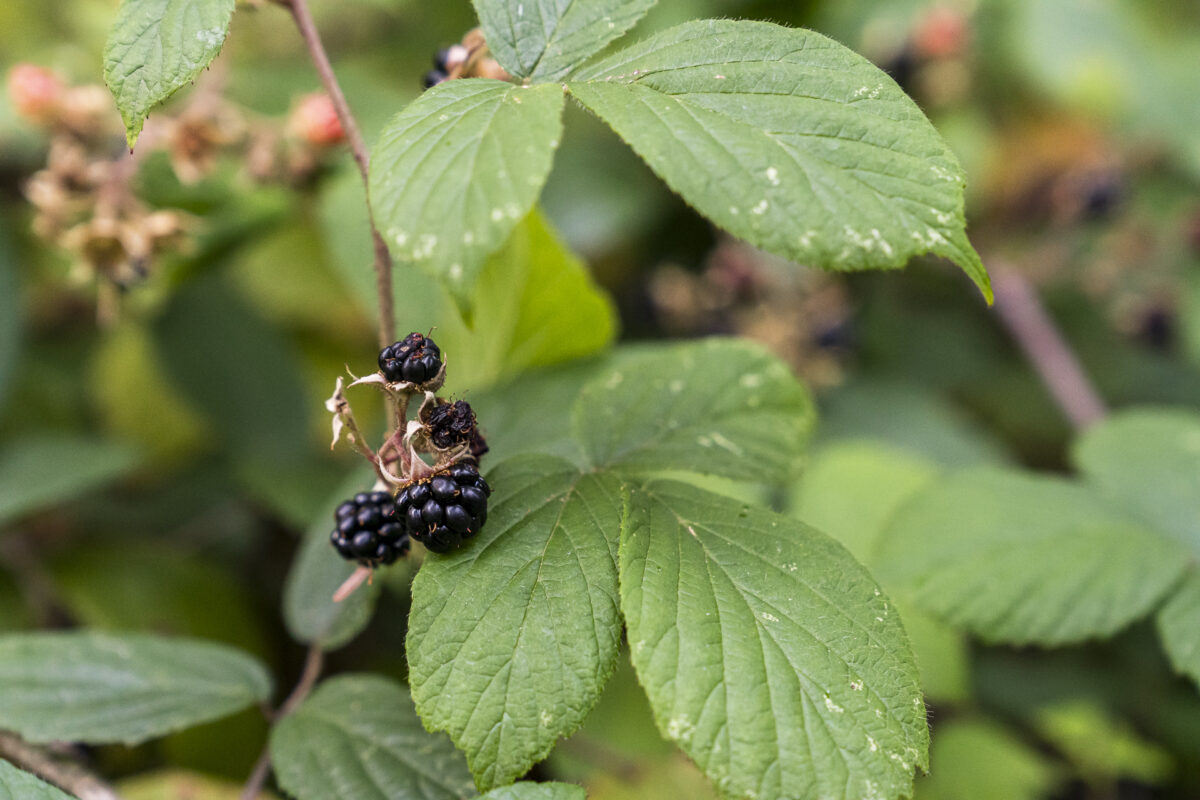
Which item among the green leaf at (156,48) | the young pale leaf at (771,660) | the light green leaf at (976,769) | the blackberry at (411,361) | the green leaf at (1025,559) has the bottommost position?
the light green leaf at (976,769)

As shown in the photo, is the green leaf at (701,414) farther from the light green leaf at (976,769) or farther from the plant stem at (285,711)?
the light green leaf at (976,769)

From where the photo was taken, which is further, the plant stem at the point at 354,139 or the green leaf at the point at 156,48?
the plant stem at the point at 354,139

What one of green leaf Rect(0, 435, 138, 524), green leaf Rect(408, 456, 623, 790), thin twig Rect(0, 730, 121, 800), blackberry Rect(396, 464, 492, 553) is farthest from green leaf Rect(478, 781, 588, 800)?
green leaf Rect(0, 435, 138, 524)

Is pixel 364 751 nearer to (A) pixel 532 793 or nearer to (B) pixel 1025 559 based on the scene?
(A) pixel 532 793

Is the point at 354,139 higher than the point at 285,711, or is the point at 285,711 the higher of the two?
the point at 354,139

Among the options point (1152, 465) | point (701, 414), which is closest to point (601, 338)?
point (701, 414)

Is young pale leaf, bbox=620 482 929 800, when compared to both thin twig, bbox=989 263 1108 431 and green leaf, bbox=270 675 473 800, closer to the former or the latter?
green leaf, bbox=270 675 473 800

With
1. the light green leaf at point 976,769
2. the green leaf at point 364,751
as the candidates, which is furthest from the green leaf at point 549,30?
the light green leaf at point 976,769
